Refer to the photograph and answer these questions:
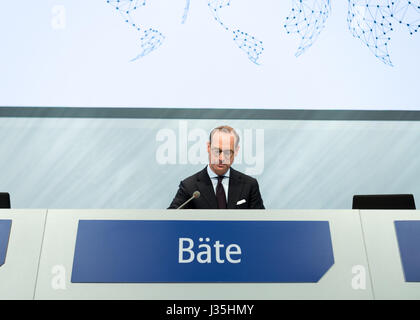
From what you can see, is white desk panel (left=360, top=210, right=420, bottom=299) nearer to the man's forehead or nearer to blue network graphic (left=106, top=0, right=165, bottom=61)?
the man's forehead

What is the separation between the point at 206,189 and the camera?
81.0 inches

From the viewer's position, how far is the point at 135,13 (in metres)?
2.81

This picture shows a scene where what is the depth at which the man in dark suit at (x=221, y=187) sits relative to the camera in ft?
6.62

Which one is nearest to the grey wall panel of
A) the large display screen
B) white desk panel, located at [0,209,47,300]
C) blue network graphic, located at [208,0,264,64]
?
the large display screen

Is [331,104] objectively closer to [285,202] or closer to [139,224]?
[285,202]

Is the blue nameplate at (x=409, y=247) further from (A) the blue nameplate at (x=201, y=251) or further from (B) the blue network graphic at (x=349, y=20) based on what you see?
(B) the blue network graphic at (x=349, y=20)

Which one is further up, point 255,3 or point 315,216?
point 255,3

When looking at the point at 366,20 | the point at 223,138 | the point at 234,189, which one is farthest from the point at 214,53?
the point at 234,189

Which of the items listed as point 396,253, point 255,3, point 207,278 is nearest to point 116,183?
point 255,3

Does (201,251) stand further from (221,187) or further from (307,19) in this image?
(307,19)

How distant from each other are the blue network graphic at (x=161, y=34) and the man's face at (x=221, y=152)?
0.85 m

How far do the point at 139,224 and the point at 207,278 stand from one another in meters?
0.25

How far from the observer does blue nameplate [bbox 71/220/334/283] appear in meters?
1.15

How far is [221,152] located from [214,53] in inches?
37.9
